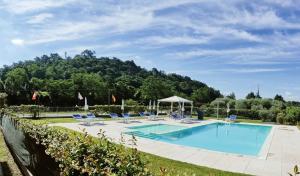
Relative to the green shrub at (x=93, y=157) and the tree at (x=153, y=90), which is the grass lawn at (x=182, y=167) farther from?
the tree at (x=153, y=90)

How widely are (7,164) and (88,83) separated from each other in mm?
41384

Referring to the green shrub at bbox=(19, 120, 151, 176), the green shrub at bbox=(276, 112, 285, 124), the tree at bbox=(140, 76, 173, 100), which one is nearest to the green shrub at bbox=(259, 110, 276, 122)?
the green shrub at bbox=(276, 112, 285, 124)

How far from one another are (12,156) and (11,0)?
5.14 meters

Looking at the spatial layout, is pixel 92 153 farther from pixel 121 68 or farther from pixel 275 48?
pixel 121 68

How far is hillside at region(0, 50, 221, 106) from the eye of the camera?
151 ft

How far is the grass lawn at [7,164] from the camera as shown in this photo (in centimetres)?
804

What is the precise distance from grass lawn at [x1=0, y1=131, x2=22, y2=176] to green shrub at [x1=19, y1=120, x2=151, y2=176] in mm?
3432

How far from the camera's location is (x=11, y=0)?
1130cm

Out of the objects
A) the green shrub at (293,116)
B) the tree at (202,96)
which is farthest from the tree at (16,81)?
the green shrub at (293,116)

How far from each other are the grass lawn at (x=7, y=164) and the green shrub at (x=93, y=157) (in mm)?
3432

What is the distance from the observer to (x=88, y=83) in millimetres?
49844

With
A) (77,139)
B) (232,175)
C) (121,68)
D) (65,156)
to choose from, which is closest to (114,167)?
(65,156)

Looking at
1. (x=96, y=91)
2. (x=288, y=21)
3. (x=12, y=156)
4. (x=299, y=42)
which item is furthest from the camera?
(x=96, y=91)

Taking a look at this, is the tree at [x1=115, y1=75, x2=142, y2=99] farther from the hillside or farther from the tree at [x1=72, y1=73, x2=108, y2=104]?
the tree at [x1=72, y1=73, x2=108, y2=104]
